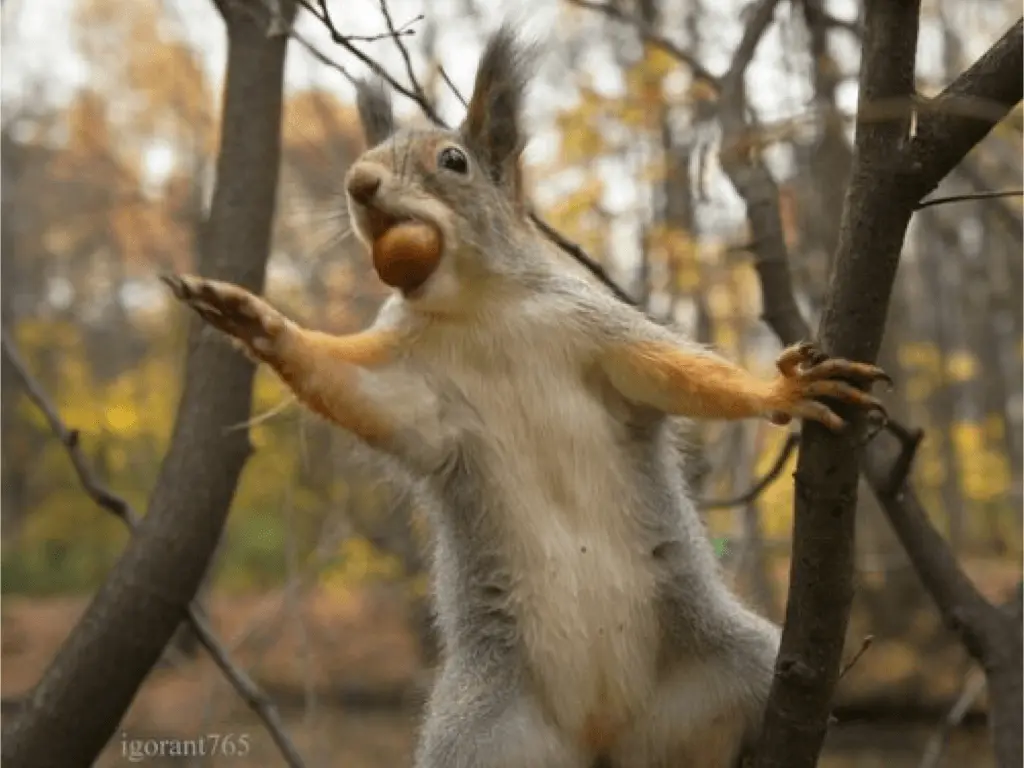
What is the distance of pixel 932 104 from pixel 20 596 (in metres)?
12.4

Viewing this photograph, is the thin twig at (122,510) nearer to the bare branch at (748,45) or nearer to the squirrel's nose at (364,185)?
the squirrel's nose at (364,185)

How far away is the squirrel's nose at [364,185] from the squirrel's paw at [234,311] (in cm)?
25

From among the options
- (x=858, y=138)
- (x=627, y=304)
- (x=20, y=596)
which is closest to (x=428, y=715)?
(x=627, y=304)

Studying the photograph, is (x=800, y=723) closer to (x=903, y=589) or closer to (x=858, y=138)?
(x=858, y=138)

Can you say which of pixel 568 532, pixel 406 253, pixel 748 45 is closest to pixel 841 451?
pixel 568 532

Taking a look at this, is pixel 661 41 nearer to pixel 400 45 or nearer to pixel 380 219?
pixel 400 45

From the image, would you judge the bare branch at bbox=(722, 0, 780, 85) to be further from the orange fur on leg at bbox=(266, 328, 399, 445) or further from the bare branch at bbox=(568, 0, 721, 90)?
the orange fur on leg at bbox=(266, 328, 399, 445)

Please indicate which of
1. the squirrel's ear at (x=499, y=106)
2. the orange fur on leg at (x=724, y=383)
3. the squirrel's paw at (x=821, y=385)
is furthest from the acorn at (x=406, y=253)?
the squirrel's paw at (x=821, y=385)

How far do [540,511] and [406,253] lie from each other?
1.77 ft

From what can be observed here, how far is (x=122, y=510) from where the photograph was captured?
113 inches

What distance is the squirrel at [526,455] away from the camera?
7.29 feet

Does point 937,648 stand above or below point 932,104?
below

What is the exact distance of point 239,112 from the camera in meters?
3.02

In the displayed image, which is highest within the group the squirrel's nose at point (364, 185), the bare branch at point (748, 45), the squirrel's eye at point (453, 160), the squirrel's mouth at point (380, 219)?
the bare branch at point (748, 45)
